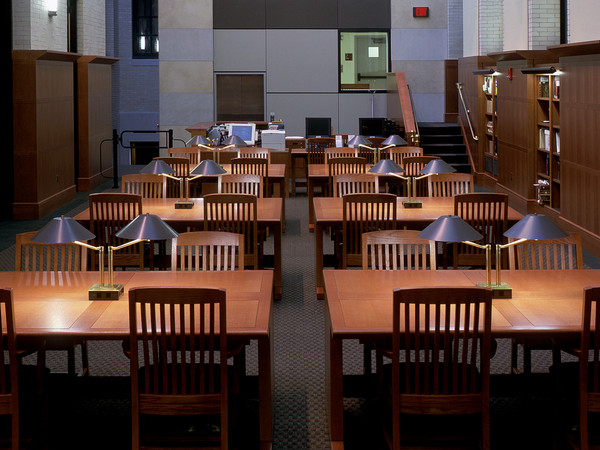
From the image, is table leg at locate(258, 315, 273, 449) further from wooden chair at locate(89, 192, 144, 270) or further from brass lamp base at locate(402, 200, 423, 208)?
brass lamp base at locate(402, 200, 423, 208)

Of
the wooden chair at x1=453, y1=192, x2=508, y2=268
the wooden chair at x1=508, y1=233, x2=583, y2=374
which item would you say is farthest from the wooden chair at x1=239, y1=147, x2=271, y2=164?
the wooden chair at x1=508, y1=233, x2=583, y2=374

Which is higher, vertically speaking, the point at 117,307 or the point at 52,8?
the point at 52,8

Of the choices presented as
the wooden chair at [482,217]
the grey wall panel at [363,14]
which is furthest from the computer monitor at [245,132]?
the wooden chair at [482,217]

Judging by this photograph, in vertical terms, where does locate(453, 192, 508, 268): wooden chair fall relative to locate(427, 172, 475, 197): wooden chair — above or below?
below

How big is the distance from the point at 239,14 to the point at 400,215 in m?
13.3

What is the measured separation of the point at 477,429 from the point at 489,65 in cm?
1323

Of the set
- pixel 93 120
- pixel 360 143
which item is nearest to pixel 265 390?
pixel 360 143

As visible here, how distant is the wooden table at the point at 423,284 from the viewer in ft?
13.3

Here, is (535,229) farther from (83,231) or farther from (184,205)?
(184,205)

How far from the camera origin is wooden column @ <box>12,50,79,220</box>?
12.6 metres

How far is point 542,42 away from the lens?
43.0 feet

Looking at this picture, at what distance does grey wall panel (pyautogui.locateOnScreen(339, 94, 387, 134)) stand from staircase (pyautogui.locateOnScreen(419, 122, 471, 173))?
72.4 inches

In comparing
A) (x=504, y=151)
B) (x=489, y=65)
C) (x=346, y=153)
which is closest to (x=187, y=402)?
(x=346, y=153)

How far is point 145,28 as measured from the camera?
25828 mm
